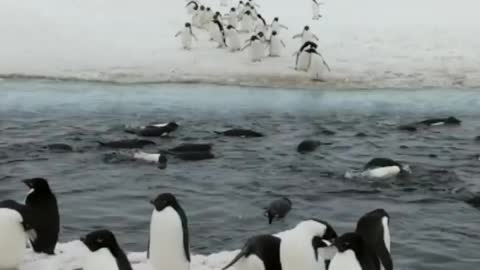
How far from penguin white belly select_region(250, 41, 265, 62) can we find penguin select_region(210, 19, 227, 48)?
160cm

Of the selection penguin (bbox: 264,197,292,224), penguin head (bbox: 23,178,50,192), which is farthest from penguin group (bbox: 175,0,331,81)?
penguin head (bbox: 23,178,50,192)

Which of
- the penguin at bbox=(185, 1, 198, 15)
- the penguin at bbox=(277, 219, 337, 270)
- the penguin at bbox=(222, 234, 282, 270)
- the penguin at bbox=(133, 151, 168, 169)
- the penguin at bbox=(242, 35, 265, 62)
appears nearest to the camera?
the penguin at bbox=(277, 219, 337, 270)

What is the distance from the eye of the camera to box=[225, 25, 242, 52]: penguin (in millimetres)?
21031

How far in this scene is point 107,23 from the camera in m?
24.5

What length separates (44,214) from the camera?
6973 mm

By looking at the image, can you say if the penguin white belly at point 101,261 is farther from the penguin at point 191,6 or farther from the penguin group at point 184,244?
the penguin at point 191,6

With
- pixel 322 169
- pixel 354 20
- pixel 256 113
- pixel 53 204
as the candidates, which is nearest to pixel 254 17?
pixel 354 20

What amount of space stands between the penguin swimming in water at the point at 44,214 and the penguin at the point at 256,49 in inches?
520

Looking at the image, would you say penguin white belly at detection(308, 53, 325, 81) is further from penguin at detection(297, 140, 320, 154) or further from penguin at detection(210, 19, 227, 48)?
penguin at detection(297, 140, 320, 154)

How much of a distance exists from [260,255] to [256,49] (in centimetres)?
1432

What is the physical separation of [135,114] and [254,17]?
30.7ft

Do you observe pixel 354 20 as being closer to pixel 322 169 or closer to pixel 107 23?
pixel 107 23

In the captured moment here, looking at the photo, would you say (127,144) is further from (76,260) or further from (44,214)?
(76,260)

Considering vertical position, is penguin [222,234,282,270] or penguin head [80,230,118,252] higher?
penguin head [80,230,118,252]
